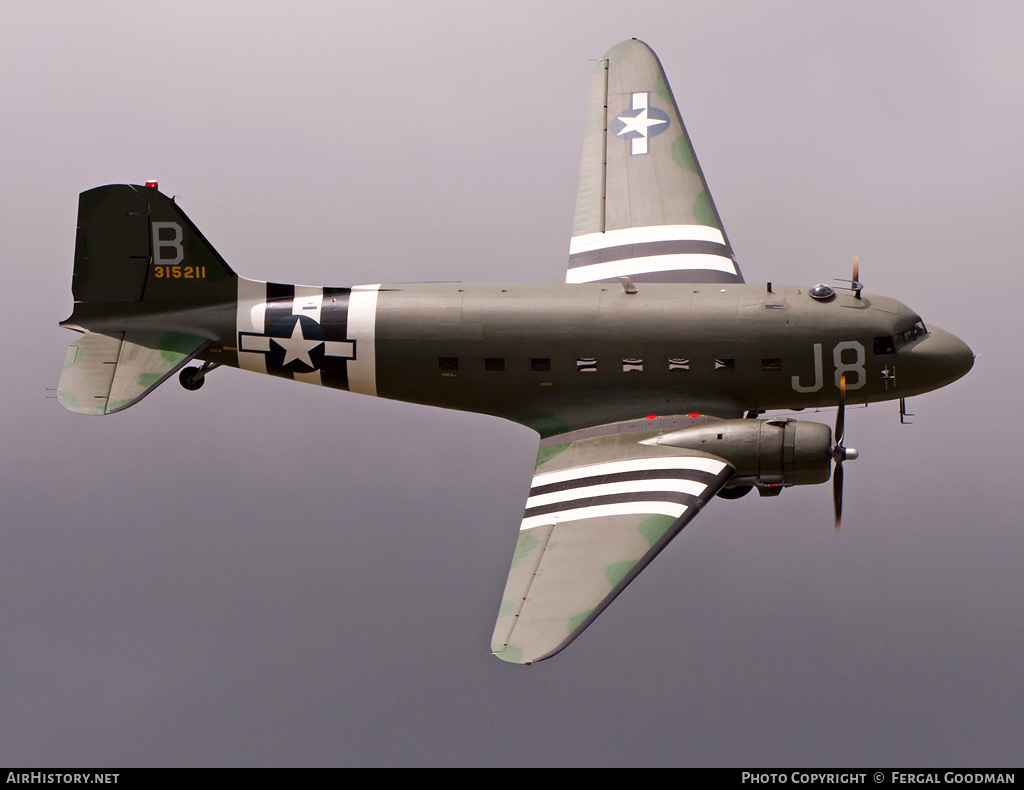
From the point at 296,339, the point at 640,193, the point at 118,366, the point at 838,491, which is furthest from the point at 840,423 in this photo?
the point at 118,366

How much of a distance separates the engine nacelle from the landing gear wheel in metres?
12.9

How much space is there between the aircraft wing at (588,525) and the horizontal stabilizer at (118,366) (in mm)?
9567

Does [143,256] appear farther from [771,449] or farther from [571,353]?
[771,449]

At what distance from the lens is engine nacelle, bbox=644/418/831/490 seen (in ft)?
132

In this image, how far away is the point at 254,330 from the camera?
43.8 meters

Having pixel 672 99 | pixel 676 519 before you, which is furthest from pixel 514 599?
pixel 672 99

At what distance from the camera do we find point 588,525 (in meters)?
40.0

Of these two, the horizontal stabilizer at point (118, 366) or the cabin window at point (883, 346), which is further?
the cabin window at point (883, 346)

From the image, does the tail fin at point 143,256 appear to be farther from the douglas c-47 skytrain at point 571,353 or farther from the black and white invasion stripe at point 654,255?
the black and white invasion stripe at point 654,255

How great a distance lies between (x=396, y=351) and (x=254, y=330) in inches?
146

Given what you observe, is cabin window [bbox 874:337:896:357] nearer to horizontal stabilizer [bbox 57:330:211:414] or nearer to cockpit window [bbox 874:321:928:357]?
cockpit window [bbox 874:321:928:357]

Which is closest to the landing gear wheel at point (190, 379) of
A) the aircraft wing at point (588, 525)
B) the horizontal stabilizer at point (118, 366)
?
the horizontal stabilizer at point (118, 366)

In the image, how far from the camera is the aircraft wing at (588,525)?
3744cm

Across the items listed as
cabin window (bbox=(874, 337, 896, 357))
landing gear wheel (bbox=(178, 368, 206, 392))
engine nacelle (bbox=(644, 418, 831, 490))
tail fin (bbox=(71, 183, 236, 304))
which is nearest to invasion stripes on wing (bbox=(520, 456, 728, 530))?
engine nacelle (bbox=(644, 418, 831, 490))
